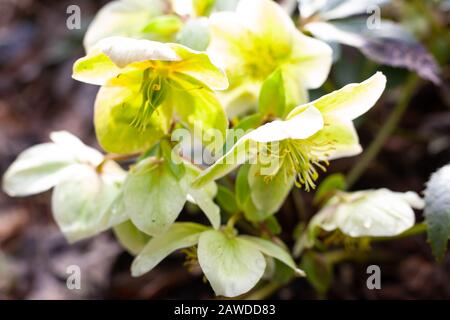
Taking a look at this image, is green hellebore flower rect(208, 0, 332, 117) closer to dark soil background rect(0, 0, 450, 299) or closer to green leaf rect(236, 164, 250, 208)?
green leaf rect(236, 164, 250, 208)

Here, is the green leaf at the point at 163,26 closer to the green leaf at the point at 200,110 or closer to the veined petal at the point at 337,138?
the green leaf at the point at 200,110

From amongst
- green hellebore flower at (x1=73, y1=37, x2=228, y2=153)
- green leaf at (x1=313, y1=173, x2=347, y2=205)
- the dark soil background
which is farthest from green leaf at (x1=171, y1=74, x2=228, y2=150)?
the dark soil background

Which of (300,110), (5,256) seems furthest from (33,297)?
(300,110)

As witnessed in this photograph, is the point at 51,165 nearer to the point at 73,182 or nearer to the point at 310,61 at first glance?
the point at 73,182

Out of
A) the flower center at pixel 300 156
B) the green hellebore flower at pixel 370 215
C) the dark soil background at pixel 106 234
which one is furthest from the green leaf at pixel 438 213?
the dark soil background at pixel 106 234

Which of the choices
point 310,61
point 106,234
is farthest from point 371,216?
point 106,234

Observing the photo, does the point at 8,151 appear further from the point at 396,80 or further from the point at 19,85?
the point at 396,80
